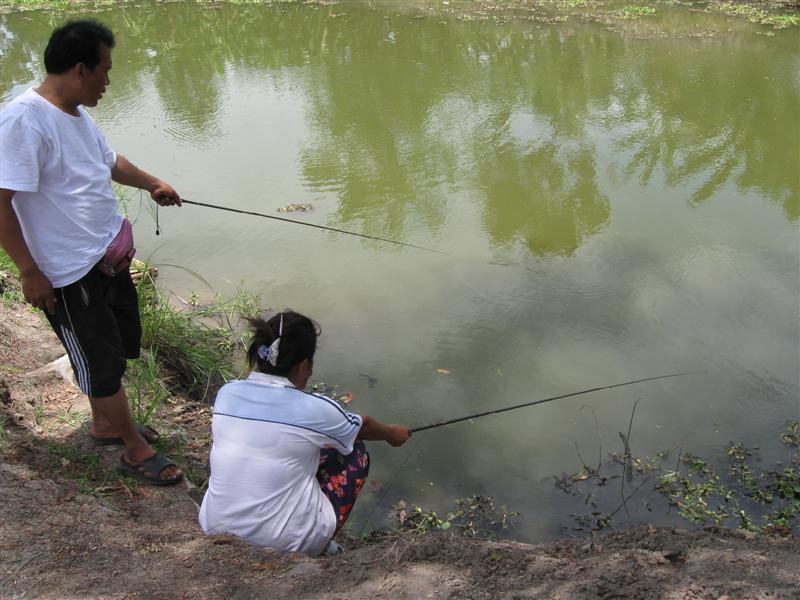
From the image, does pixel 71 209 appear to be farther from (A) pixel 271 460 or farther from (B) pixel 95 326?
(A) pixel 271 460

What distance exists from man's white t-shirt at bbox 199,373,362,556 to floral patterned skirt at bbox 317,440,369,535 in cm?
7

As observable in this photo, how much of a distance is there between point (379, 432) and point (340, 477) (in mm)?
164

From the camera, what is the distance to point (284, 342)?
1743mm

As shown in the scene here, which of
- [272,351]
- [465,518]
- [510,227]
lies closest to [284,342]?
[272,351]

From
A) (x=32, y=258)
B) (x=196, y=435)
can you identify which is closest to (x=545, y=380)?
(x=196, y=435)

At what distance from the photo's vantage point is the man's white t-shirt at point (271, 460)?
5.62 feet

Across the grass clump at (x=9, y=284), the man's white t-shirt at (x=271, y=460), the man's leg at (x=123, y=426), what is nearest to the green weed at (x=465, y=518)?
the man's white t-shirt at (x=271, y=460)

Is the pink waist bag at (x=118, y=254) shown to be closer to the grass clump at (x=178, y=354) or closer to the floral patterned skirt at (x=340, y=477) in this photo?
the grass clump at (x=178, y=354)

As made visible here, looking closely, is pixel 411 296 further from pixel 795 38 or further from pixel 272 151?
pixel 795 38

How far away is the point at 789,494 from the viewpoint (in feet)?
8.00

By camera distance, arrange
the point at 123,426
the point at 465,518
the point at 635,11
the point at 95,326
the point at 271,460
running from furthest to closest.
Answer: the point at 635,11, the point at 465,518, the point at 123,426, the point at 95,326, the point at 271,460

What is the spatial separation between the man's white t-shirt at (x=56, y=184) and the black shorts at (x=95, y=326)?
0.18 feet

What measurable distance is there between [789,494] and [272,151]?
4.39m

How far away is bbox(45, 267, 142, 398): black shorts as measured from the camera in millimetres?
1903
